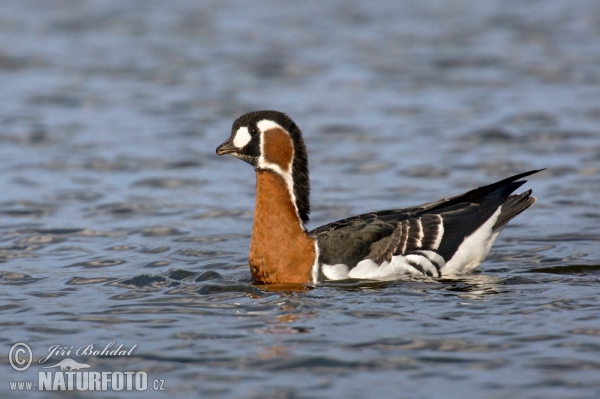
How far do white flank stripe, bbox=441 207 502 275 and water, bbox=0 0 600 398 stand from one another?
20 cm

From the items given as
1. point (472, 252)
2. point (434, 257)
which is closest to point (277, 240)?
point (434, 257)

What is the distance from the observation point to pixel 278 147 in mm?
10547

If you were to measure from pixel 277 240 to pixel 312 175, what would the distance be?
559 centimetres

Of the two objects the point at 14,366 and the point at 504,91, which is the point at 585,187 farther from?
the point at 14,366

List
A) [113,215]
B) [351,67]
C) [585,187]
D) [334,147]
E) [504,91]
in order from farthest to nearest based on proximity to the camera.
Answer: [351,67], [504,91], [334,147], [585,187], [113,215]

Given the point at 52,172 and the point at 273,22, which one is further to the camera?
the point at 273,22

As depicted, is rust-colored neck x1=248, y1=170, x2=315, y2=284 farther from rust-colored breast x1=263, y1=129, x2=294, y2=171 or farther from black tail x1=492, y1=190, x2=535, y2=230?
black tail x1=492, y1=190, x2=535, y2=230

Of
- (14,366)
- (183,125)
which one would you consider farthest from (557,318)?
(183,125)

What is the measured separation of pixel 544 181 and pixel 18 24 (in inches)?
620

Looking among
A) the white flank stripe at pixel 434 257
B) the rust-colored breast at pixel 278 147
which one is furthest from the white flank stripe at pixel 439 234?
the rust-colored breast at pixel 278 147

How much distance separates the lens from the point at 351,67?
74.7ft

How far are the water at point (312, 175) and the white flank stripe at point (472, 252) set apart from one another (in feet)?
0.65

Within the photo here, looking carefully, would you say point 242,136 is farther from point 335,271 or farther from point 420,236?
point 420,236

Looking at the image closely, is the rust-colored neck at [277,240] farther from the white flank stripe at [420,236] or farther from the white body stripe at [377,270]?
the white flank stripe at [420,236]
